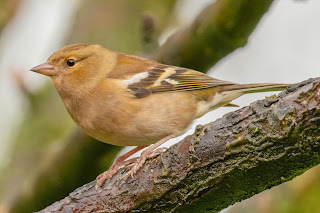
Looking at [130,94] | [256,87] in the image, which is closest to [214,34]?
[256,87]

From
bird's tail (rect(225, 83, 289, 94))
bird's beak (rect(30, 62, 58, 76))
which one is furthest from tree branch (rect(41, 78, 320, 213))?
bird's beak (rect(30, 62, 58, 76))

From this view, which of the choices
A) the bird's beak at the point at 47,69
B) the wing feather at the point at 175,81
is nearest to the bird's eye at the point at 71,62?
the bird's beak at the point at 47,69

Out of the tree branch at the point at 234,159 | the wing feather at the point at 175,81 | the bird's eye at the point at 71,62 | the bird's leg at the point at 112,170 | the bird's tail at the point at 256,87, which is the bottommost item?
the tree branch at the point at 234,159

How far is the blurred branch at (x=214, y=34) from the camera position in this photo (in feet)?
14.5

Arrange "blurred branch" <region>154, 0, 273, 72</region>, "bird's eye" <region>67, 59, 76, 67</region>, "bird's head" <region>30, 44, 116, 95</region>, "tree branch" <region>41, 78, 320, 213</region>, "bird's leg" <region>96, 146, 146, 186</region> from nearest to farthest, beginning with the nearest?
"tree branch" <region>41, 78, 320, 213</region>, "bird's leg" <region>96, 146, 146, 186</region>, "blurred branch" <region>154, 0, 273, 72</region>, "bird's head" <region>30, 44, 116, 95</region>, "bird's eye" <region>67, 59, 76, 67</region>

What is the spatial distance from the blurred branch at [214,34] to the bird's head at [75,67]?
765mm

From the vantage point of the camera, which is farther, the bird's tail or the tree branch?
the bird's tail

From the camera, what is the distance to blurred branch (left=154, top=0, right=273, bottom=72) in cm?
443

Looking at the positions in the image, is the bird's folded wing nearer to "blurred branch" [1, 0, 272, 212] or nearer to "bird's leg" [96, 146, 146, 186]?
"blurred branch" [1, 0, 272, 212]

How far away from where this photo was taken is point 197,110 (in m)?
5.03

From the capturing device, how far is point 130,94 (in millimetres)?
4812

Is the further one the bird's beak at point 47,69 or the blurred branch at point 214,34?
the bird's beak at point 47,69

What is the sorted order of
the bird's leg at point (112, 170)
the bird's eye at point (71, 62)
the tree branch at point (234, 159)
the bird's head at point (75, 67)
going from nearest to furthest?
the tree branch at point (234, 159) < the bird's leg at point (112, 170) < the bird's head at point (75, 67) < the bird's eye at point (71, 62)

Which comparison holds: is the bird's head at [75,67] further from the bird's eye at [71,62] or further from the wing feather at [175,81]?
the wing feather at [175,81]
